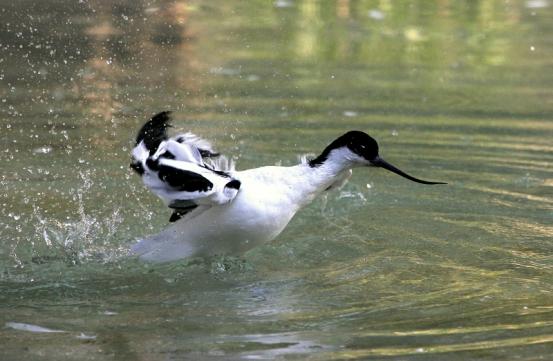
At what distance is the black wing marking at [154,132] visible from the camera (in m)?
6.40

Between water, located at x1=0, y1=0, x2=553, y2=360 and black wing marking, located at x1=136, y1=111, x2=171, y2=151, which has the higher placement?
black wing marking, located at x1=136, y1=111, x2=171, y2=151

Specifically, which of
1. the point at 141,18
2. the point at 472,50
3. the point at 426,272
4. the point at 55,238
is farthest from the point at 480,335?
the point at 141,18

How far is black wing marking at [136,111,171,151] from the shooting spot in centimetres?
640

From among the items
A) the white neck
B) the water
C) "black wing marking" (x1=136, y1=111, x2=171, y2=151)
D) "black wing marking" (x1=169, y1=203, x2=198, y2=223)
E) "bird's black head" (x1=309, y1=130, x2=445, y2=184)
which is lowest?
the water

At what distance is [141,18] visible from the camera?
15.0m

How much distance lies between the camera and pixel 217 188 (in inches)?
250

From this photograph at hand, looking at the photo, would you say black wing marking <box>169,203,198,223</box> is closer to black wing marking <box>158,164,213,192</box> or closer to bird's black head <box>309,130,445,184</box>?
black wing marking <box>158,164,213,192</box>

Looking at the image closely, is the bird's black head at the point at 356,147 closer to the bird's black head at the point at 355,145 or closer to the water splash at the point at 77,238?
the bird's black head at the point at 355,145

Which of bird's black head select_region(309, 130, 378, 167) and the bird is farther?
bird's black head select_region(309, 130, 378, 167)

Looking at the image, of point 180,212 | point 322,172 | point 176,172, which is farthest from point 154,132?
point 322,172

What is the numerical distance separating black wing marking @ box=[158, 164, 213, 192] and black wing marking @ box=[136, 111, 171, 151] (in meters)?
0.24

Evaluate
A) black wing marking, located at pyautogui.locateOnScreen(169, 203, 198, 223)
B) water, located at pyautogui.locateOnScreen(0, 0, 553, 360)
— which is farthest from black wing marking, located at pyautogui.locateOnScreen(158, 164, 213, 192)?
water, located at pyautogui.locateOnScreen(0, 0, 553, 360)

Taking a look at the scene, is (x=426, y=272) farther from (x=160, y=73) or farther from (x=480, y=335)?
(x=160, y=73)

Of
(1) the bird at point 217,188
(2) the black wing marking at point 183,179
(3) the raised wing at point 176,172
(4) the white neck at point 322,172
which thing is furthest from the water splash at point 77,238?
(4) the white neck at point 322,172
